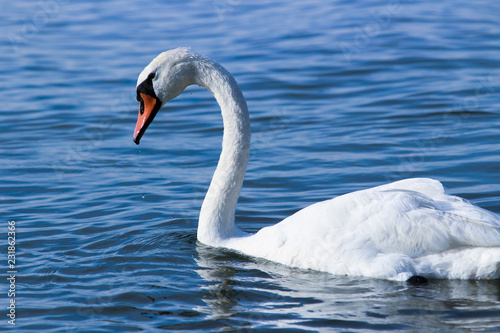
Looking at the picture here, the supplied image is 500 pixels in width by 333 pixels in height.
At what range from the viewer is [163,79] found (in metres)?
7.55

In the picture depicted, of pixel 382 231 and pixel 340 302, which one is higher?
pixel 382 231

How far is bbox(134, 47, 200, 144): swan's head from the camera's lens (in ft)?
24.7

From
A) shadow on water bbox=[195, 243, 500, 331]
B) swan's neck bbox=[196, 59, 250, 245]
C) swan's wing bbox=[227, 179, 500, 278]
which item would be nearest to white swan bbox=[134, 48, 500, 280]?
swan's wing bbox=[227, 179, 500, 278]

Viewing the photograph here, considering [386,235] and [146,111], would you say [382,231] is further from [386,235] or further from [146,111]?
[146,111]

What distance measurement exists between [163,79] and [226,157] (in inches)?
37.1

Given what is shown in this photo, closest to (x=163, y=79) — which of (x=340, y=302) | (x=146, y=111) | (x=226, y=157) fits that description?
(x=146, y=111)

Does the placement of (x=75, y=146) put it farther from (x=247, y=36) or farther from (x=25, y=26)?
(x=25, y=26)

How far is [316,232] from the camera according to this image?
671 centimetres

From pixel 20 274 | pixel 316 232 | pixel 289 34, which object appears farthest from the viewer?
pixel 289 34

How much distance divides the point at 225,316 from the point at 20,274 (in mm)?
2114

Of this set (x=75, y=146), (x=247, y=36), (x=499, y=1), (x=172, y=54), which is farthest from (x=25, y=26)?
(x=172, y=54)

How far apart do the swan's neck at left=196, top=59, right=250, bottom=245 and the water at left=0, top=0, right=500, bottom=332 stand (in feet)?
0.86

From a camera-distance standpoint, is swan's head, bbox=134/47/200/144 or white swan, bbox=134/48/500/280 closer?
white swan, bbox=134/48/500/280

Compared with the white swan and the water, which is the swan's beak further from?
the water
